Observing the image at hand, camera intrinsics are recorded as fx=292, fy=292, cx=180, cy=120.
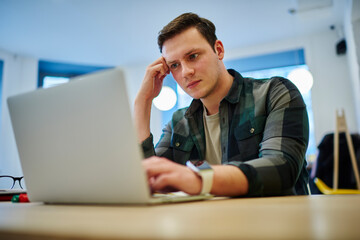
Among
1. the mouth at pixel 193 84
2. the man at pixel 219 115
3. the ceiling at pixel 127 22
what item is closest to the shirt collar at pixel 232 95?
the man at pixel 219 115

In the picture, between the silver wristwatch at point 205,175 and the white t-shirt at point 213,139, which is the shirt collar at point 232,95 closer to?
the white t-shirt at point 213,139

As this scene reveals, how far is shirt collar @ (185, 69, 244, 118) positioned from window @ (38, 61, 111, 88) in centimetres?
400

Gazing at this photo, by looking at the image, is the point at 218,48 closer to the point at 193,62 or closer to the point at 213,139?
the point at 193,62

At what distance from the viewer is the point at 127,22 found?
373 cm

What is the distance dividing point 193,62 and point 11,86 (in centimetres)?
410

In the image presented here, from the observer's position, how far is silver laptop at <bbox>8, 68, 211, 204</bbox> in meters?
0.46

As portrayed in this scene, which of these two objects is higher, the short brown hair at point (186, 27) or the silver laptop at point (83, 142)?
the short brown hair at point (186, 27)

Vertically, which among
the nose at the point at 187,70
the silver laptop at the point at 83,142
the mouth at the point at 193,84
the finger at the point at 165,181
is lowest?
the finger at the point at 165,181

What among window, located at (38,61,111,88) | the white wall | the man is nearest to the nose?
the man

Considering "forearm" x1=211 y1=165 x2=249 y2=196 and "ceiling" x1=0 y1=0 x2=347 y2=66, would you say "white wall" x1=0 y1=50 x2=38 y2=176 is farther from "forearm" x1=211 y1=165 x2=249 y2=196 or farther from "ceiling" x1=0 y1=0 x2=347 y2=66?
"forearm" x1=211 y1=165 x2=249 y2=196

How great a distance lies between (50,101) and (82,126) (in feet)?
0.31

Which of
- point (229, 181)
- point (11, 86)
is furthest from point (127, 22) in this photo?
point (229, 181)

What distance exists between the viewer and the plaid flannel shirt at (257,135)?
0.72m

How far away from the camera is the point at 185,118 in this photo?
137 centimetres
